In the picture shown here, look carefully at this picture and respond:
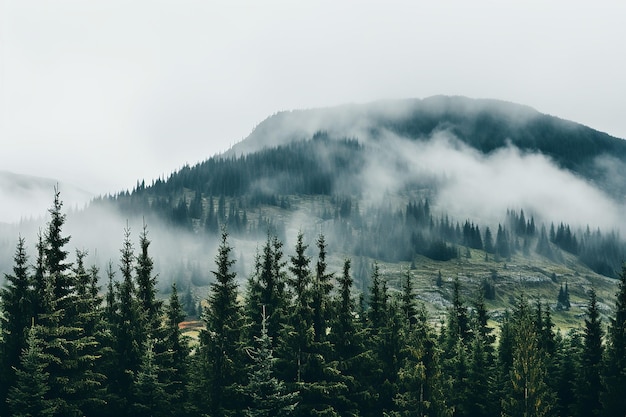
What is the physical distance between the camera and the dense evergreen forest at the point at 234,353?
38344 millimetres

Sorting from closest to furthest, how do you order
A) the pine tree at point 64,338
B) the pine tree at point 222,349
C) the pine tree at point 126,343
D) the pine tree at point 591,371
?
the pine tree at point 64,338, the pine tree at point 222,349, the pine tree at point 126,343, the pine tree at point 591,371

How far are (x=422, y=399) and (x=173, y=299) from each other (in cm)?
2526

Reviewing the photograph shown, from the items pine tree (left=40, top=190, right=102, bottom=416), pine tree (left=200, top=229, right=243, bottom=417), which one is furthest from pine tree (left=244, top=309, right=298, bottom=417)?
pine tree (left=40, top=190, right=102, bottom=416)

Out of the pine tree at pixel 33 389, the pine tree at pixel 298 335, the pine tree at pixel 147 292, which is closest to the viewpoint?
the pine tree at pixel 33 389

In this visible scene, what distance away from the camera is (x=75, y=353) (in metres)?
38.0

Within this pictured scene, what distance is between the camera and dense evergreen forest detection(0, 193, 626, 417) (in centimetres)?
3834

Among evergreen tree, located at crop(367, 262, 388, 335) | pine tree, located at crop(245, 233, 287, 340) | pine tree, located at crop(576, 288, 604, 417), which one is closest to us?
pine tree, located at crop(245, 233, 287, 340)

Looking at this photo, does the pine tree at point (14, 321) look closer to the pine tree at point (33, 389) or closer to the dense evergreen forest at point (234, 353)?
the dense evergreen forest at point (234, 353)

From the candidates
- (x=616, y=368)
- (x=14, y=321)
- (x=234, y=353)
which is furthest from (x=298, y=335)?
(x=616, y=368)

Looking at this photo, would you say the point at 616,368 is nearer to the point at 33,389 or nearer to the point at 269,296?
the point at 269,296

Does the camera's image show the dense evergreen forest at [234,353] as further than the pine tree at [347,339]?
No

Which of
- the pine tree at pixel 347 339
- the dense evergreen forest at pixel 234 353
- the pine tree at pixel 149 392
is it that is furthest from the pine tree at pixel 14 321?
the pine tree at pixel 347 339

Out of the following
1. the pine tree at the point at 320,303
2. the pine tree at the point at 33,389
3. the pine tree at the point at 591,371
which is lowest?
the pine tree at the point at 591,371

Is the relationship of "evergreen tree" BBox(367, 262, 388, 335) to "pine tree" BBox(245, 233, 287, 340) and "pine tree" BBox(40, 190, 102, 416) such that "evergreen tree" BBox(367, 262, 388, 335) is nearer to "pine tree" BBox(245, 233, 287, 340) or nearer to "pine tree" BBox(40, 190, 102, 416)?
"pine tree" BBox(245, 233, 287, 340)
